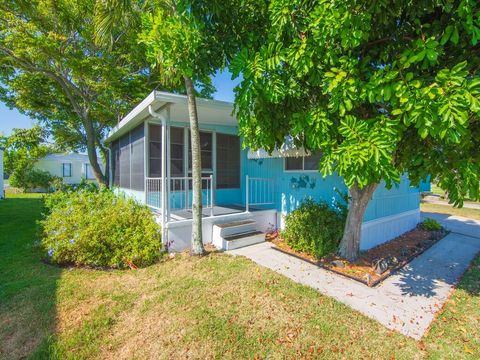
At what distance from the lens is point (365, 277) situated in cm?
431

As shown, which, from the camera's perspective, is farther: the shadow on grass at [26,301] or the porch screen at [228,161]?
the porch screen at [228,161]

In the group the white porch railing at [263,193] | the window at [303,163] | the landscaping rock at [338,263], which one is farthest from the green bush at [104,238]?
the window at [303,163]

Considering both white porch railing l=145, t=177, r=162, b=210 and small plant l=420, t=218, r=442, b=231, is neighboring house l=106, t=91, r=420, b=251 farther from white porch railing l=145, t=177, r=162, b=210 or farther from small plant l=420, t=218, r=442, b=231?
small plant l=420, t=218, r=442, b=231

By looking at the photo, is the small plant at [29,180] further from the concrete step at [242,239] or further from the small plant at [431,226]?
the small plant at [431,226]

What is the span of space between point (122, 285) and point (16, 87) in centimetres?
1273

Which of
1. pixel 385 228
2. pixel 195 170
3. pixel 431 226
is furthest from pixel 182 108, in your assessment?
pixel 431 226

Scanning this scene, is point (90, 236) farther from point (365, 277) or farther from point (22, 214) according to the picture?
point (22, 214)

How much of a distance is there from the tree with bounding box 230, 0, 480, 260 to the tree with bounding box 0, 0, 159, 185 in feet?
23.0

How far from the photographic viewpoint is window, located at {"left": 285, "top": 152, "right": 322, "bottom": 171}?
247 inches

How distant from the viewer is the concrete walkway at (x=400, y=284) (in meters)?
3.34

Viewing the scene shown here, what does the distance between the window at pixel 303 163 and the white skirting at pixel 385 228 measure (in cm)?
191

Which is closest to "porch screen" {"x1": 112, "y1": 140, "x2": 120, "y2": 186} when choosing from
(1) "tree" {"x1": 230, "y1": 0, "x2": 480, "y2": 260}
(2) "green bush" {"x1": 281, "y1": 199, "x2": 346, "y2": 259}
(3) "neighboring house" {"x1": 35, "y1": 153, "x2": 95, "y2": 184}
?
(2) "green bush" {"x1": 281, "y1": 199, "x2": 346, "y2": 259}

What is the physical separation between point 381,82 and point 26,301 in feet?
18.4

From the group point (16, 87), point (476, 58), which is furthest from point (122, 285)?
point (16, 87)
